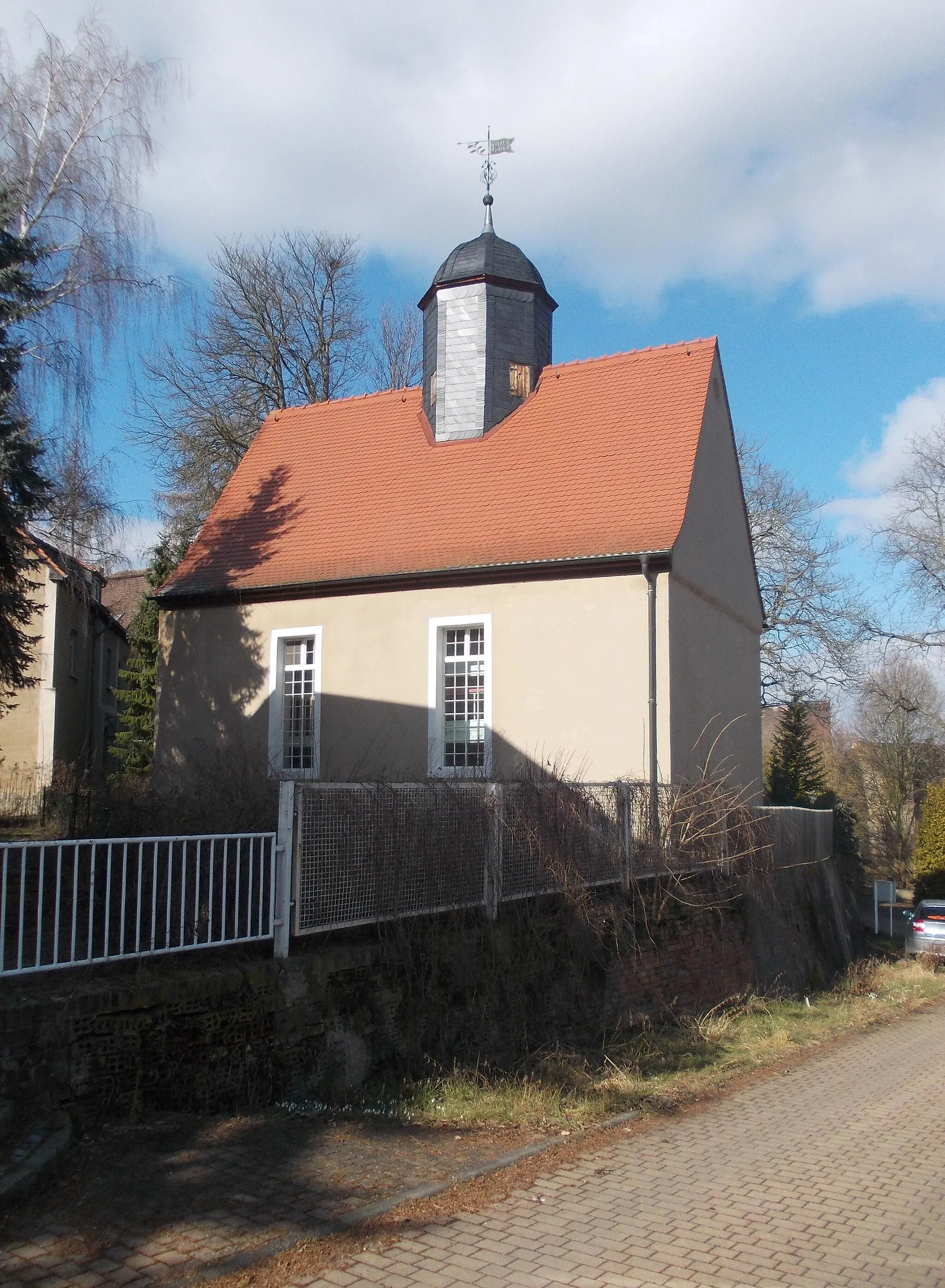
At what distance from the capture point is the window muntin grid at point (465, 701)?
16781 mm

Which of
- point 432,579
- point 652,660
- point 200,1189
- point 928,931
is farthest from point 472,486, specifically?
point 200,1189

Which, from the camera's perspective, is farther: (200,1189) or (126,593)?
(126,593)

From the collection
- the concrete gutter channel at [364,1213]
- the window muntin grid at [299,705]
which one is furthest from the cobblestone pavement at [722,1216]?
the window muntin grid at [299,705]

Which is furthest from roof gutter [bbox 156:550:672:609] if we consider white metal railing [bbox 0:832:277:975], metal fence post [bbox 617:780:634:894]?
white metal railing [bbox 0:832:277:975]

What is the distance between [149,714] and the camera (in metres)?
25.6

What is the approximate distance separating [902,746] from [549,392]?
29.6m

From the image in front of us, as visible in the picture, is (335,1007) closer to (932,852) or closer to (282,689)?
(282,689)

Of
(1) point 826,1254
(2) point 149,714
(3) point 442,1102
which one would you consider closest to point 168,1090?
(3) point 442,1102

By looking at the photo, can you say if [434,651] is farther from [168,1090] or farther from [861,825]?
[861,825]

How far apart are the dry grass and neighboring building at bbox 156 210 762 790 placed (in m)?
3.77

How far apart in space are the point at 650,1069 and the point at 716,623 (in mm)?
10059

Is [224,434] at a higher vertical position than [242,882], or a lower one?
higher

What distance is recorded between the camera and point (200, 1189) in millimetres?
5414

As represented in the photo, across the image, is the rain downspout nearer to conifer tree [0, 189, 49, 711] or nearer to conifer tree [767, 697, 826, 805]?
conifer tree [0, 189, 49, 711]
